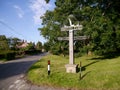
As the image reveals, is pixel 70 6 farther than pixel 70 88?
Yes

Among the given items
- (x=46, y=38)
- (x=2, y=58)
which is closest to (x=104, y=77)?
(x=46, y=38)

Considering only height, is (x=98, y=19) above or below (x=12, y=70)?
above

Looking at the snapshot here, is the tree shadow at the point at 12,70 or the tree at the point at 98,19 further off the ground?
the tree at the point at 98,19

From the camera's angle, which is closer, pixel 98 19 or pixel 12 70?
pixel 12 70

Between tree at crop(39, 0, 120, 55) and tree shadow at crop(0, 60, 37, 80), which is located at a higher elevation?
tree at crop(39, 0, 120, 55)

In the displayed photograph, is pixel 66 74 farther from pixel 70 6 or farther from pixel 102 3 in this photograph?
pixel 102 3

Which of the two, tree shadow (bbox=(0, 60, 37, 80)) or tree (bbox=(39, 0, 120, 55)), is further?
tree (bbox=(39, 0, 120, 55))

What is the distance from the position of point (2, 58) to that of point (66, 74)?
95.3 ft

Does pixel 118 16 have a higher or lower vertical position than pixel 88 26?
higher

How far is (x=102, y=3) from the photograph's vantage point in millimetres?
28422


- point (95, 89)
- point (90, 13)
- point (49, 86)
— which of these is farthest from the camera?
point (90, 13)

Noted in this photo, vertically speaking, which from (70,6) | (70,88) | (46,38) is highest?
(70,6)

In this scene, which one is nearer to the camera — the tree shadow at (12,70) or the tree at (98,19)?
the tree shadow at (12,70)

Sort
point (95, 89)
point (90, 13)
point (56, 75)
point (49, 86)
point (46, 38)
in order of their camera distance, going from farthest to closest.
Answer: point (46, 38) < point (90, 13) < point (56, 75) < point (49, 86) < point (95, 89)
